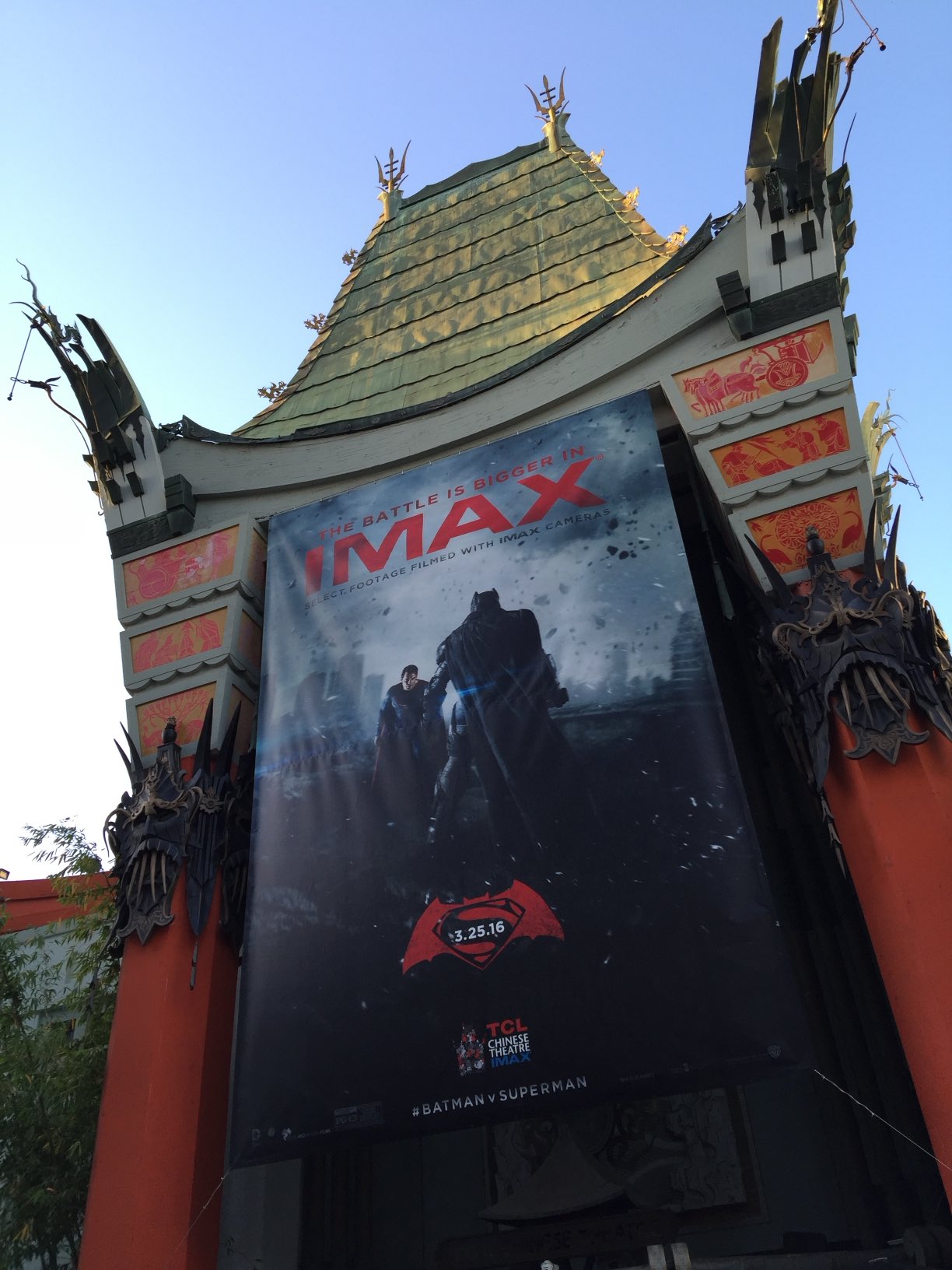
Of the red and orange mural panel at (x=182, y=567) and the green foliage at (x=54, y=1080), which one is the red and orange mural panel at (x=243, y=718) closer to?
the red and orange mural panel at (x=182, y=567)

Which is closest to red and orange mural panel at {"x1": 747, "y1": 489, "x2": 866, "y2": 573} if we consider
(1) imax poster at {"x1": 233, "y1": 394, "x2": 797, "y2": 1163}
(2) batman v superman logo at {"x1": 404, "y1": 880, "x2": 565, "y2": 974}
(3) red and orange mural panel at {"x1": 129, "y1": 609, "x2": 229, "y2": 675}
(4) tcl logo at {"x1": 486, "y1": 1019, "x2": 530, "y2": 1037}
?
(1) imax poster at {"x1": 233, "y1": 394, "x2": 797, "y2": 1163}

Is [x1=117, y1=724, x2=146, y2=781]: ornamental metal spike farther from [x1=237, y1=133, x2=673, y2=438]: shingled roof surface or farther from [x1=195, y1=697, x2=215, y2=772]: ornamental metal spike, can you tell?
[x1=237, y1=133, x2=673, y2=438]: shingled roof surface

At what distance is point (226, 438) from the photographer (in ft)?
45.2

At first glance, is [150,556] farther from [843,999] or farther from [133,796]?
[843,999]

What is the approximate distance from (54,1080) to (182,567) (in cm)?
595

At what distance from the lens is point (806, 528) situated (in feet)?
32.3

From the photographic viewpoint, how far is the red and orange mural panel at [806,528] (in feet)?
31.8

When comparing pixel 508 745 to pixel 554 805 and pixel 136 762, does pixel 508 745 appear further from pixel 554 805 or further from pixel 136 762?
pixel 136 762

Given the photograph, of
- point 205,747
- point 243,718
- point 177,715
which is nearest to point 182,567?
point 177,715

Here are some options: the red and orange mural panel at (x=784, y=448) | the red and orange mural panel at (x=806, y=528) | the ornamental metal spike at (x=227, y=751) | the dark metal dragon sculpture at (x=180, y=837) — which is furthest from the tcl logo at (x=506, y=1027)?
the red and orange mural panel at (x=784, y=448)

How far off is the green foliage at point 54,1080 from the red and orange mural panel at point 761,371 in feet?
28.7

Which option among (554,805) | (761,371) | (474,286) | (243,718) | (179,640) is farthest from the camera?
(474,286)

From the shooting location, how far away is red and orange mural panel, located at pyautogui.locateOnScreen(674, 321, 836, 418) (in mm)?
10539

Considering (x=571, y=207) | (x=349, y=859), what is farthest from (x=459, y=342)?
(x=349, y=859)
